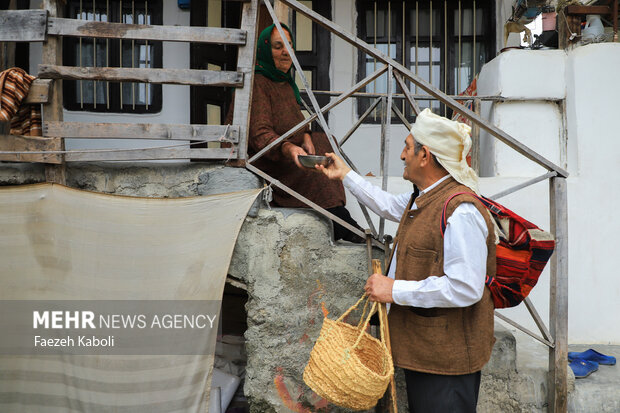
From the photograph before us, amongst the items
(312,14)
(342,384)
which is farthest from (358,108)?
(342,384)

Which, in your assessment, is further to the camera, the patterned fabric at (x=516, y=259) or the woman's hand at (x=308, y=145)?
the woman's hand at (x=308, y=145)

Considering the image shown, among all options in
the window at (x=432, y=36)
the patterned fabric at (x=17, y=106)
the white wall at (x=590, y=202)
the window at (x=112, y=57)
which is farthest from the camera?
the window at (x=432, y=36)

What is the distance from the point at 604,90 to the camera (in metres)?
5.01

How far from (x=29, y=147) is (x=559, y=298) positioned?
3.14m

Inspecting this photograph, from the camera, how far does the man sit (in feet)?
7.54

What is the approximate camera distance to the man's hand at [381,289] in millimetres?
2402

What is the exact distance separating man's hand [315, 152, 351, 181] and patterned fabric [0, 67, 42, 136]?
1.69m

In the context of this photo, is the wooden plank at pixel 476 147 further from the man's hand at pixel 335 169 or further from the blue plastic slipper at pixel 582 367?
the man's hand at pixel 335 169

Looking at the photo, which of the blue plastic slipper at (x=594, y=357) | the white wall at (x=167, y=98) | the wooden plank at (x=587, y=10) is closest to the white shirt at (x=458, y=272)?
the blue plastic slipper at (x=594, y=357)

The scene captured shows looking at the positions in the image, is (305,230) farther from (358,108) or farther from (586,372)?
(358,108)

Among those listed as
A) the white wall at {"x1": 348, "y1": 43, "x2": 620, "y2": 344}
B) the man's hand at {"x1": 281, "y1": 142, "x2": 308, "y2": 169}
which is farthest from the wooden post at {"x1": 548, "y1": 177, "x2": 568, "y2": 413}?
the white wall at {"x1": 348, "y1": 43, "x2": 620, "y2": 344}

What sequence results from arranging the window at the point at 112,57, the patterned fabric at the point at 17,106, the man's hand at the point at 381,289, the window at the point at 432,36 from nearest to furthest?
the man's hand at the point at 381,289
the patterned fabric at the point at 17,106
the window at the point at 112,57
the window at the point at 432,36

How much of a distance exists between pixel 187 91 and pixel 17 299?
3.73 metres

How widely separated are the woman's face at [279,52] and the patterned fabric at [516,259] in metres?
1.76
